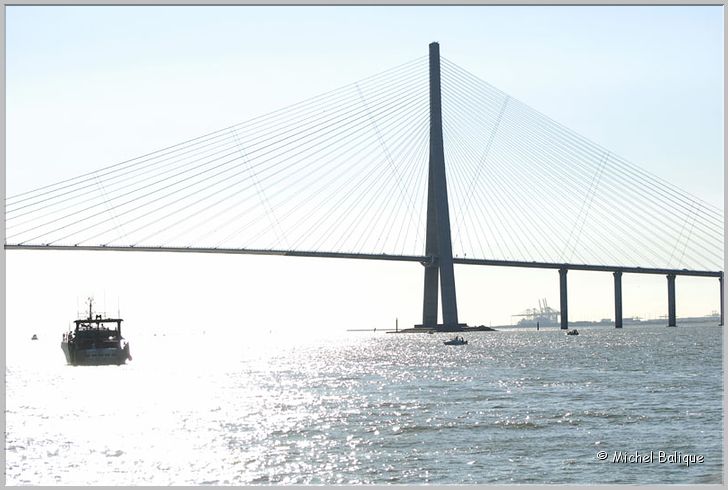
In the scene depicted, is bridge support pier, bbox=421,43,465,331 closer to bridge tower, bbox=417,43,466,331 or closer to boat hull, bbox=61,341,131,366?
bridge tower, bbox=417,43,466,331

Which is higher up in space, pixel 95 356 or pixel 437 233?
pixel 437 233

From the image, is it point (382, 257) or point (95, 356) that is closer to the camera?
point (95, 356)

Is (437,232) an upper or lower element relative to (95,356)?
upper

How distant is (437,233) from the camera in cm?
13100

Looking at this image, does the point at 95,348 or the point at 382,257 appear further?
the point at 382,257

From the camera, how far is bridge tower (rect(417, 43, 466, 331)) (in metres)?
127

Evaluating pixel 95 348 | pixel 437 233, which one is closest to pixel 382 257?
pixel 437 233

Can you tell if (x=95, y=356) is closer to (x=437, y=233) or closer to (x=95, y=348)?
(x=95, y=348)

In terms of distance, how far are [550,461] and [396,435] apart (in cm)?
712

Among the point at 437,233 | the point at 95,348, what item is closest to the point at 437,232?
the point at 437,233

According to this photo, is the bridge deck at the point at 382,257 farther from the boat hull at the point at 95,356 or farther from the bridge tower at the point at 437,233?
the boat hull at the point at 95,356

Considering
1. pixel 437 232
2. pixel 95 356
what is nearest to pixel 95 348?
pixel 95 356

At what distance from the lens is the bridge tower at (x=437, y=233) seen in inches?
5017

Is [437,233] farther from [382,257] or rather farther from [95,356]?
[95,356]
